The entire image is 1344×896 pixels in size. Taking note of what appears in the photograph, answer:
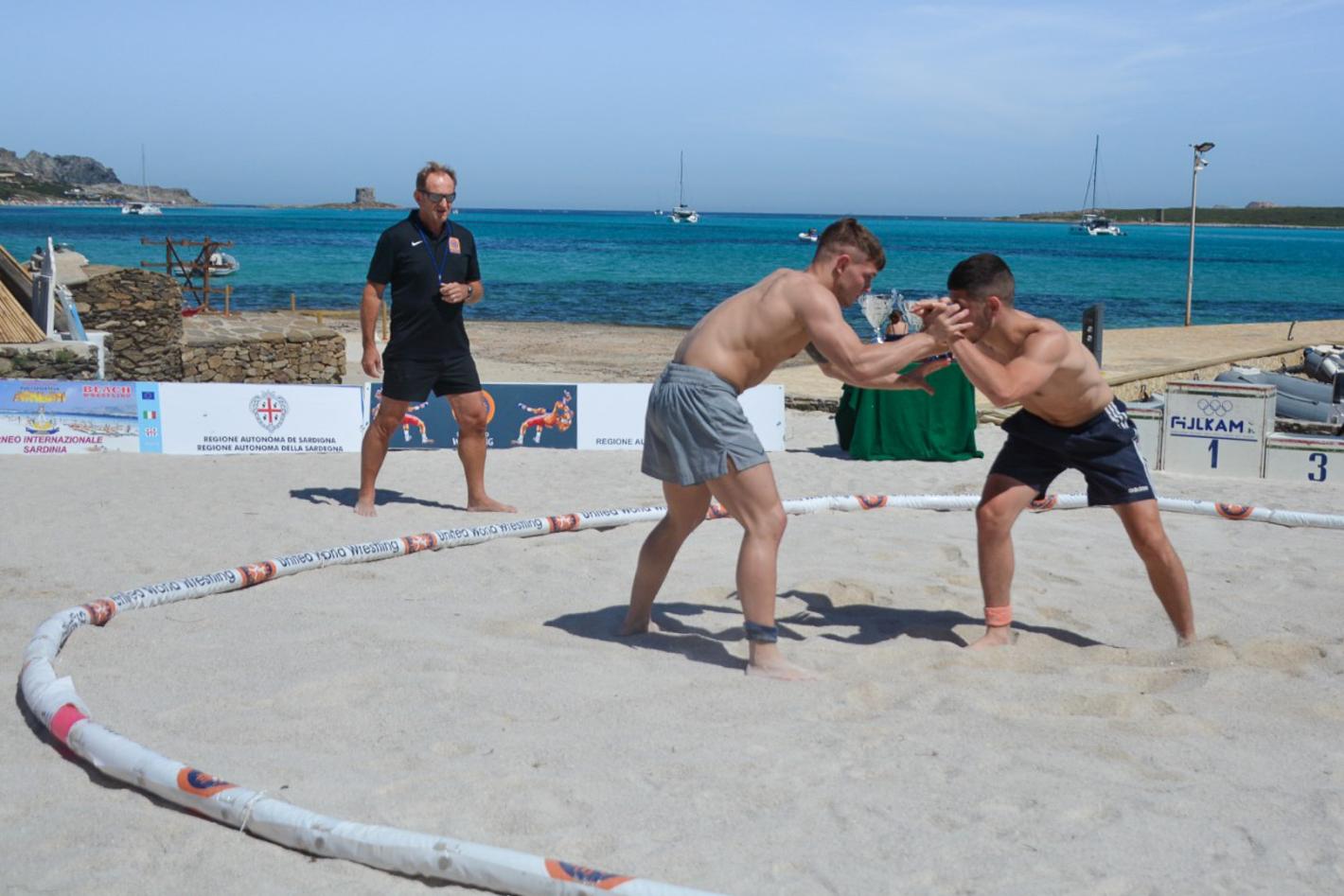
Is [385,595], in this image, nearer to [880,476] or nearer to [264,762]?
[264,762]

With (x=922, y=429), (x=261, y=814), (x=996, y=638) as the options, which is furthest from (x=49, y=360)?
(x=261, y=814)

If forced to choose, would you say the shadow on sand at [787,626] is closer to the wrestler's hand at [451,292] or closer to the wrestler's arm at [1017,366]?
the wrestler's arm at [1017,366]

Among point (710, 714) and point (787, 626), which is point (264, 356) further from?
point (710, 714)

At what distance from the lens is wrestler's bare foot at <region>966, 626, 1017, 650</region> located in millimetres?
4895

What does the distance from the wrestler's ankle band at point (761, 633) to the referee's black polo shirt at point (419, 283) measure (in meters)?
3.26

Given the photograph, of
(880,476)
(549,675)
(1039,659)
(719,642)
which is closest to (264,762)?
(549,675)

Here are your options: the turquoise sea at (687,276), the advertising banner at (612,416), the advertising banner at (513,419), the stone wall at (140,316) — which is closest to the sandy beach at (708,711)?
the advertising banner at (513,419)

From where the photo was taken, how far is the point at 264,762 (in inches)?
141

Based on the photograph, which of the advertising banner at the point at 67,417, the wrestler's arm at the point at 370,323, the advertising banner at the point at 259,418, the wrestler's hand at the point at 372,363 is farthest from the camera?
the advertising banner at the point at 259,418

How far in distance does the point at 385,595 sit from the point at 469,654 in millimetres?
1114

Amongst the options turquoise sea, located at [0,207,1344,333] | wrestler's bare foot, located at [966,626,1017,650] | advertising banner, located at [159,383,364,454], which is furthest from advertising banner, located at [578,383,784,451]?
turquoise sea, located at [0,207,1344,333]

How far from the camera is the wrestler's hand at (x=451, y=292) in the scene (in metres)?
7.16

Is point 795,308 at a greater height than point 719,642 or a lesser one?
greater

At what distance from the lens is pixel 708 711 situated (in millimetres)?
4082
